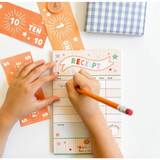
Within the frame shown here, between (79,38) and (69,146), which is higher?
(79,38)

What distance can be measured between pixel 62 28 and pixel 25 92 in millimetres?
265

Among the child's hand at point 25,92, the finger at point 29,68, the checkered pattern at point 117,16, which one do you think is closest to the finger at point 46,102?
the child's hand at point 25,92

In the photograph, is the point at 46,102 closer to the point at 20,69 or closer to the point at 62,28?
the point at 20,69

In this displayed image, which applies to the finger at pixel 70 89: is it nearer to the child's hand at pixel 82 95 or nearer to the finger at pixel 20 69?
the child's hand at pixel 82 95

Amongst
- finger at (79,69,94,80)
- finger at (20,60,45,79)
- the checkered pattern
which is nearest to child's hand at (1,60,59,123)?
finger at (20,60,45,79)

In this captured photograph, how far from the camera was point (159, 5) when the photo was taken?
2.05ft

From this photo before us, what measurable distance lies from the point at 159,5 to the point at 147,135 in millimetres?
480

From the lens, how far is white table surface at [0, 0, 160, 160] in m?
0.63

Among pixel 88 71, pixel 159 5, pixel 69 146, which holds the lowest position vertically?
pixel 69 146

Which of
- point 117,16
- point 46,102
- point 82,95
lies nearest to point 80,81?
point 82,95

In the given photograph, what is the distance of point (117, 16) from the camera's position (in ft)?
1.96

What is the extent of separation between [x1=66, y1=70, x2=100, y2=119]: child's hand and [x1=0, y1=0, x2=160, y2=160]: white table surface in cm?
11

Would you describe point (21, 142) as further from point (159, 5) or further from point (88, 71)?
point (159, 5)

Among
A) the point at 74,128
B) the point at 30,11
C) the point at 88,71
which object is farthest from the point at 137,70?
the point at 30,11
